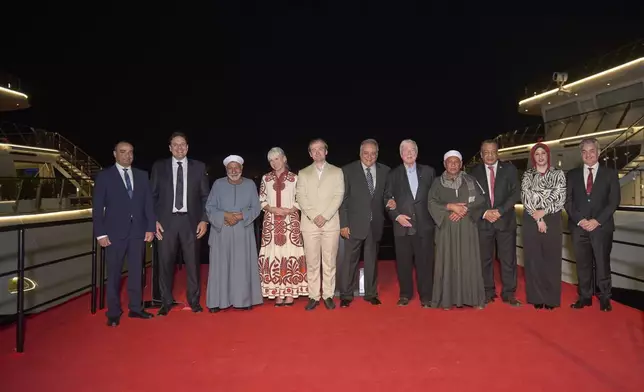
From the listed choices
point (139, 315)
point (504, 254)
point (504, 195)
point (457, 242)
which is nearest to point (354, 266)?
point (457, 242)

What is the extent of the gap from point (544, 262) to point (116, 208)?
4206 mm

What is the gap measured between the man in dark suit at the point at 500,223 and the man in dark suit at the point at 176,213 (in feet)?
9.68

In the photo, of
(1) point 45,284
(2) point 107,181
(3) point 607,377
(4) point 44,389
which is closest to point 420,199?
(3) point 607,377

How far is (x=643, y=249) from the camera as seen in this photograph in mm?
5543

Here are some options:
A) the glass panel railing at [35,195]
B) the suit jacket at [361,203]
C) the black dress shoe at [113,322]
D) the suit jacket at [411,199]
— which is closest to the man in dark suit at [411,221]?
the suit jacket at [411,199]

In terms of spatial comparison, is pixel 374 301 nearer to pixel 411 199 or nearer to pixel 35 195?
pixel 411 199

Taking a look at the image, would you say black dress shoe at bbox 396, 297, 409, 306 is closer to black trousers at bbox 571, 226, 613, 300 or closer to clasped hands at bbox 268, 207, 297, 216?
clasped hands at bbox 268, 207, 297, 216

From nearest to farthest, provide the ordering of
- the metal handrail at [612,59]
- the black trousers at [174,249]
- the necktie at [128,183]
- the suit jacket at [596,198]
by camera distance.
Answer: the necktie at [128,183]
the suit jacket at [596,198]
the black trousers at [174,249]
the metal handrail at [612,59]

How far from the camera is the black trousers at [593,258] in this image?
161 inches

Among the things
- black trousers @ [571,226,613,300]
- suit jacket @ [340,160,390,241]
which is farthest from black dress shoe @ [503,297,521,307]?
suit jacket @ [340,160,390,241]

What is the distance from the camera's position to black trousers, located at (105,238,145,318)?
3.79 m

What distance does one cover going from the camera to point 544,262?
4.22 m

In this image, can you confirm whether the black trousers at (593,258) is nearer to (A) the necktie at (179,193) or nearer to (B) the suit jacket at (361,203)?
(B) the suit jacket at (361,203)

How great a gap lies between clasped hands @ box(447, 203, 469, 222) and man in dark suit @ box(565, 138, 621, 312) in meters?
1.08
